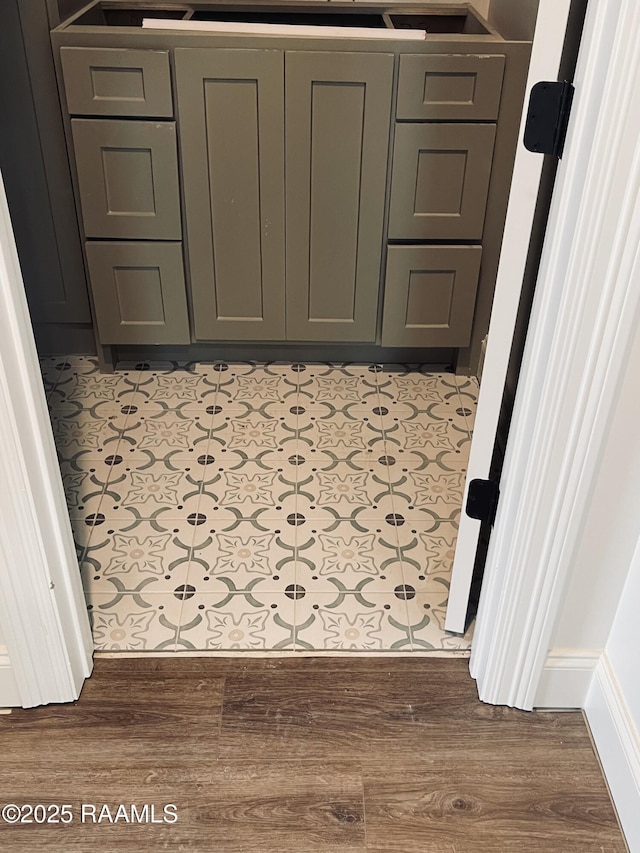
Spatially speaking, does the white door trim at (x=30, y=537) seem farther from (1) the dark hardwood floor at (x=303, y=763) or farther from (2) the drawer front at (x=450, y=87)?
(2) the drawer front at (x=450, y=87)

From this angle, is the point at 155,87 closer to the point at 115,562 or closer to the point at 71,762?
the point at 115,562

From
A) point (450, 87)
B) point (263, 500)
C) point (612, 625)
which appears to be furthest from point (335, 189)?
point (612, 625)

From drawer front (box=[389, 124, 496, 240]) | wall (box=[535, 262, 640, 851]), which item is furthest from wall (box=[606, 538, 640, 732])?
drawer front (box=[389, 124, 496, 240])

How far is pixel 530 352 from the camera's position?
48.6 inches

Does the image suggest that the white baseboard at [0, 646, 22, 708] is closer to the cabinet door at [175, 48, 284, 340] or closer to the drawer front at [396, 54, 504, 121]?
the cabinet door at [175, 48, 284, 340]

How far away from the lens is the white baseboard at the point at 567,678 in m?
1.48

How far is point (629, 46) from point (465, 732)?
114 cm

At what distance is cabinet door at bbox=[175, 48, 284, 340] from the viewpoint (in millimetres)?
2027

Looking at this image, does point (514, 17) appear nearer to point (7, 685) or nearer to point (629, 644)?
point (629, 644)

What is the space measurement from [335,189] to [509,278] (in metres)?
1.08

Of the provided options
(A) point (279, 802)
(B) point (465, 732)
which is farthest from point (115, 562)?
(B) point (465, 732)

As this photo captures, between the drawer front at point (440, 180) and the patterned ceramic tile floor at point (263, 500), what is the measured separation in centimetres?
48

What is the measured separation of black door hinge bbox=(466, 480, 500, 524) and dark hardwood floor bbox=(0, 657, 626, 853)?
1.12 ft

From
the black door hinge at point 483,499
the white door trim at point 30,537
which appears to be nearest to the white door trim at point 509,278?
the black door hinge at point 483,499
